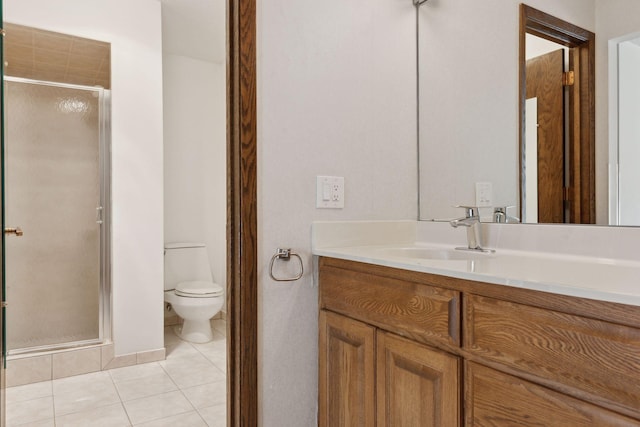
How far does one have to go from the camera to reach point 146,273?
8.98 ft

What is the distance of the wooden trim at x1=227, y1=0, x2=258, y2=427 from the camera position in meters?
1.36

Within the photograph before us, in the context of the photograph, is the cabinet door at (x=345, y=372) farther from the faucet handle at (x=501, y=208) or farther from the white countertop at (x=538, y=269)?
the faucet handle at (x=501, y=208)

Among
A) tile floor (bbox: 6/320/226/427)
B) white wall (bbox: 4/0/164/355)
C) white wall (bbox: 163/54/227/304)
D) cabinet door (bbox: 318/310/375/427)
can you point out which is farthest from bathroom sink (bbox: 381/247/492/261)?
white wall (bbox: 163/54/227/304)

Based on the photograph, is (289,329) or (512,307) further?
(289,329)

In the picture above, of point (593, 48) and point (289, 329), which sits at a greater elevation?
point (593, 48)

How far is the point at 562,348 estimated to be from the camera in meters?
0.78

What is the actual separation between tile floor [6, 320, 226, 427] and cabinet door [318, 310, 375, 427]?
84cm

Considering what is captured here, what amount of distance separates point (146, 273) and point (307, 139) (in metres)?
1.78

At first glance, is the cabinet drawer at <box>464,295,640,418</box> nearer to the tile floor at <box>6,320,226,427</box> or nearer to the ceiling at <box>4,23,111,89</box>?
the tile floor at <box>6,320,226,427</box>

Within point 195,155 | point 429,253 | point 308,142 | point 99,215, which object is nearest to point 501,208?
point 429,253

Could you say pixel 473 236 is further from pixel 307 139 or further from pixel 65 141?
pixel 65 141

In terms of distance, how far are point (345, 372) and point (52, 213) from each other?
7.61 feet

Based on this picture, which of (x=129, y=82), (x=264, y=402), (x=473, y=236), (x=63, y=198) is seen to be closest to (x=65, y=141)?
(x=63, y=198)

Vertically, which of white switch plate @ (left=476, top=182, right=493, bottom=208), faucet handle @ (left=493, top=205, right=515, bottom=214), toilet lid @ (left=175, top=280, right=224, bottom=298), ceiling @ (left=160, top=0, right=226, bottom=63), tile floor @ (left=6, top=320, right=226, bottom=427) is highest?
ceiling @ (left=160, top=0, right=226, bottom=63)
